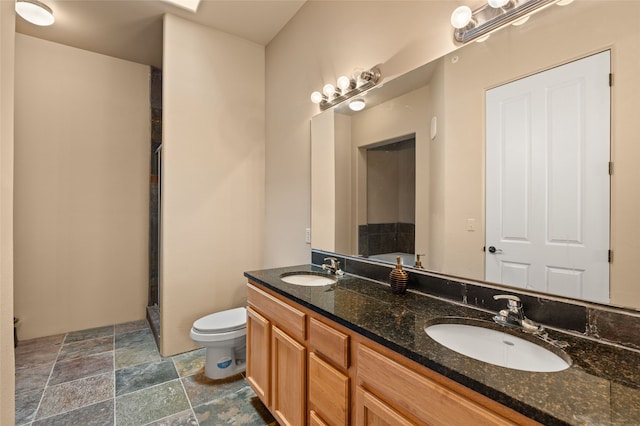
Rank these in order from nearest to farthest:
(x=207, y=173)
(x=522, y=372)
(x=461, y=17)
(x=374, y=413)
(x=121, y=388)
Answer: (x=522, y=372)
(x=374, y=413)
(x=461, y=17)
(x=121, y=388)
(x=207, y=173)

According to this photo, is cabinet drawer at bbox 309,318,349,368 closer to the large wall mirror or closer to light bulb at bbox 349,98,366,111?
the large wall mirror

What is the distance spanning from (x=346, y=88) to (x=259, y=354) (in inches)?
71.7

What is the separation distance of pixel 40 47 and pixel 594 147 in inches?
172

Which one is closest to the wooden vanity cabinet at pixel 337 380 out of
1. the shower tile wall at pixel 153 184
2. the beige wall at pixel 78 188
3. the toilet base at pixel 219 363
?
the toilet base at pixel 219 363

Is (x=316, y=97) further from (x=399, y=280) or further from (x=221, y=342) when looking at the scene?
(x=221, y=342)

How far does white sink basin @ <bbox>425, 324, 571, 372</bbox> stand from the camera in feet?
3.02

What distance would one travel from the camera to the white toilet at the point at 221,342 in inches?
84.4

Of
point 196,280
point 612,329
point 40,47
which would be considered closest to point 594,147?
point 612,329

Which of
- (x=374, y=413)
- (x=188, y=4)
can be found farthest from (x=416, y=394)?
(x=188, y=4)

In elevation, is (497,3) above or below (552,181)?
above

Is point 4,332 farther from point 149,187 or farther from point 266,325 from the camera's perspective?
point 149,187

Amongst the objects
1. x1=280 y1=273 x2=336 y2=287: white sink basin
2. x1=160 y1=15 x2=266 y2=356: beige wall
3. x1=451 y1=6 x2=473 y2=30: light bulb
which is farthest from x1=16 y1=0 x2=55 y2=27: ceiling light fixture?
x1=451 y1=6 x2=473 y2=30: light bulb

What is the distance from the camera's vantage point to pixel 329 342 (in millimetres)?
1229

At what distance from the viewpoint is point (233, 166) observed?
2.93 m
